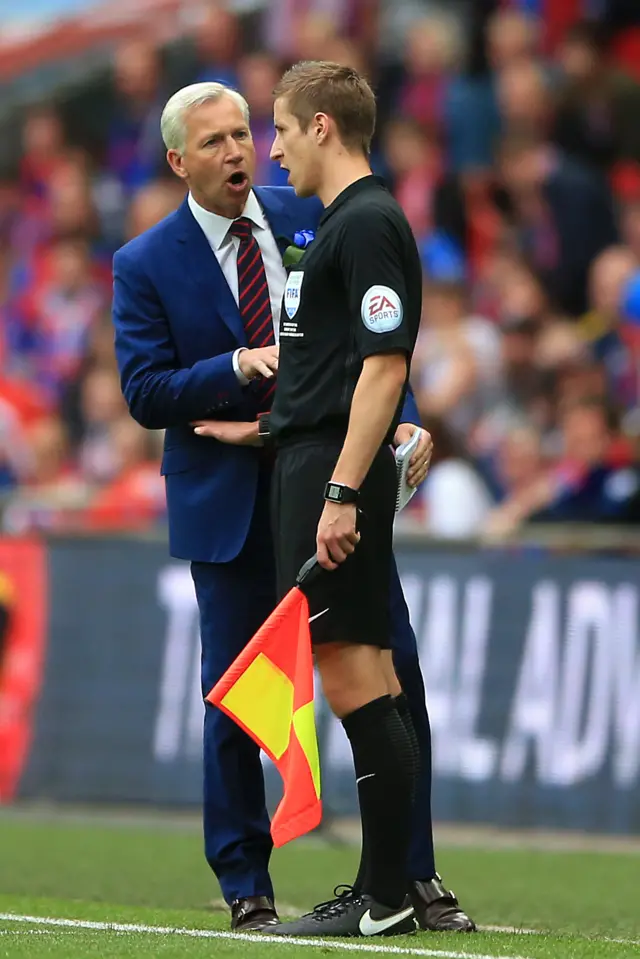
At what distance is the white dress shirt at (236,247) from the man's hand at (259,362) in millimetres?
264

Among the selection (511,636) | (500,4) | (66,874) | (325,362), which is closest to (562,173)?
(500,4)

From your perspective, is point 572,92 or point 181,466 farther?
point 572,92

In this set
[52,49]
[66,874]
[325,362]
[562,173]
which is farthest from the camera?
[52,49]

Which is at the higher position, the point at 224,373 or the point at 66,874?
the point at 224,373

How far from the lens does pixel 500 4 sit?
14.5 metres

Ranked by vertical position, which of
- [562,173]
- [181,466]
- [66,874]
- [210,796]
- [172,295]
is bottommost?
[66,874]

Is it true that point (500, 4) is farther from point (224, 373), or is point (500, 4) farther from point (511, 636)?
point (224, 373)

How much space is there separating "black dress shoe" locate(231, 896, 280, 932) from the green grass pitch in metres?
0.07

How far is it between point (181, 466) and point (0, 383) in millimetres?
8308

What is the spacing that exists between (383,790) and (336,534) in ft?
2.41

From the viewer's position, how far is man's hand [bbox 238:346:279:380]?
5.75 metres

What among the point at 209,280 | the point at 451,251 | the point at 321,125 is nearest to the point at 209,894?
the point at 209,280

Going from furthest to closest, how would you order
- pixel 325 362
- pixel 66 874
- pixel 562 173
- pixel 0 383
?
pixel 0 383
pixel 562 173
pixel 66 874
pixel 325 362

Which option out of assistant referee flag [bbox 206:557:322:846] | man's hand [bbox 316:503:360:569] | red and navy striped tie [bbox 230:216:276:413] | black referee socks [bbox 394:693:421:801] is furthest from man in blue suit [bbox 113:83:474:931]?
man's hand [bbox 316:503:360:569]
